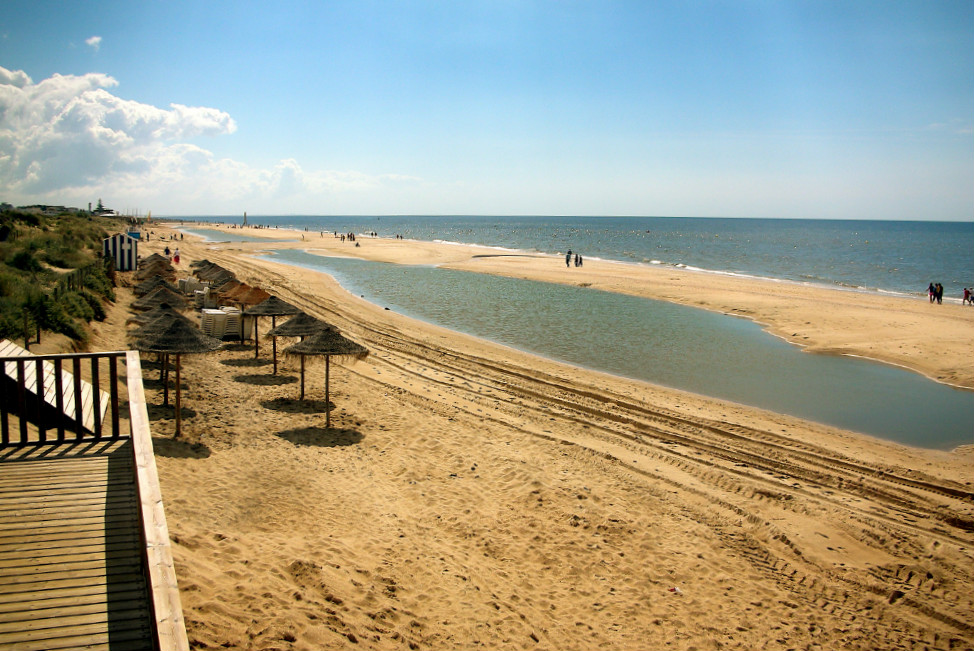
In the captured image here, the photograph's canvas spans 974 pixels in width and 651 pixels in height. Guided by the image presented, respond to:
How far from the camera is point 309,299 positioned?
27.7 m

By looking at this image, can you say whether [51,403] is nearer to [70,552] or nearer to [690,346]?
[70,552]

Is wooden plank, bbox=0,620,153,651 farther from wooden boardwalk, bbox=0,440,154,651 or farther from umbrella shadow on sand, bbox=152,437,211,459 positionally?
umbrella shadow on sand, bbox=152,437,211,459

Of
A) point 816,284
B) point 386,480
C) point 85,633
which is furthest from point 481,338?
point 816,284

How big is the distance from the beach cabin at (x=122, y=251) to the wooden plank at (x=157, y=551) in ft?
93.6

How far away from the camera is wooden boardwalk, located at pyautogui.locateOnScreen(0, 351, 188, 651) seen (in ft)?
11.8

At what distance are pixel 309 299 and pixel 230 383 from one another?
14.5 m

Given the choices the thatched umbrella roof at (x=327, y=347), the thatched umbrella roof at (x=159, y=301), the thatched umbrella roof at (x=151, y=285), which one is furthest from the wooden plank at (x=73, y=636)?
the thatched umbrella roof at (x=151, y=285)

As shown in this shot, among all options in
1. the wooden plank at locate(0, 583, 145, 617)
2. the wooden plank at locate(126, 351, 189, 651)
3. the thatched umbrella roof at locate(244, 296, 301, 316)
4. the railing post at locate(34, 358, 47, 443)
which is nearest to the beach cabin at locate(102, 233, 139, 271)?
the thatched umbrella roof at locate(244, 296, 301, 316)

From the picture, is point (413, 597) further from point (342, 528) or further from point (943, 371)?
point (943, 371)

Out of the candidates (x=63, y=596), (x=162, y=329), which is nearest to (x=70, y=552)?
(x=63, y=596)

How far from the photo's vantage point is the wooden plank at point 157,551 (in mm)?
3023

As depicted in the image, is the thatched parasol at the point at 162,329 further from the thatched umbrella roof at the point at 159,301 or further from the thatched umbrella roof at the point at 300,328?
the thatched umbrella roof at the point at 159,301

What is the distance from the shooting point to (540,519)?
8.30 metres

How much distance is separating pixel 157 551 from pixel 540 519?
5.63 m
